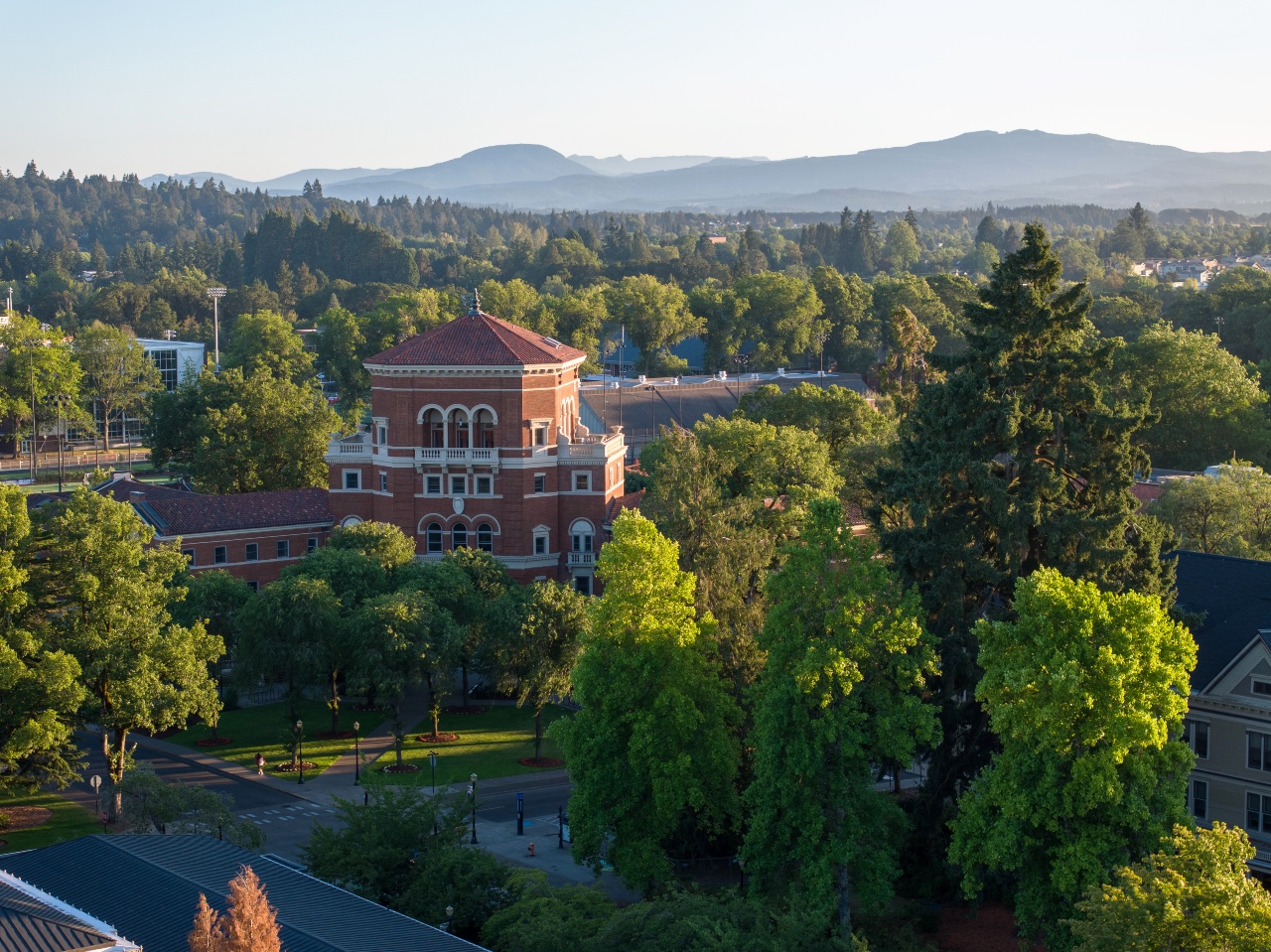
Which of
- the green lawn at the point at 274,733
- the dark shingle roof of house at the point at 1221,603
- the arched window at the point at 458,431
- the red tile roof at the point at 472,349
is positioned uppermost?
the red tile roof at the point at 472,349

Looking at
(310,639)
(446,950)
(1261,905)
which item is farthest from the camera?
(310,639)

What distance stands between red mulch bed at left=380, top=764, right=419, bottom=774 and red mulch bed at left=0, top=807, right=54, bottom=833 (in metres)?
12.1

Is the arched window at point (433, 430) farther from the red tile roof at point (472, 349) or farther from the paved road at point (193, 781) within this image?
the paved road at point (193, 781)

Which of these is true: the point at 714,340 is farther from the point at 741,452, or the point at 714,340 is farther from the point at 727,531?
the point at 727,531

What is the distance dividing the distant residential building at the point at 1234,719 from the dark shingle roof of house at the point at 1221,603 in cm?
4

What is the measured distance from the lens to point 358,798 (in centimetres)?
5575

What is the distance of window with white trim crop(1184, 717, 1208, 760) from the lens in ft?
155

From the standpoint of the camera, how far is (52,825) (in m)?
52.0

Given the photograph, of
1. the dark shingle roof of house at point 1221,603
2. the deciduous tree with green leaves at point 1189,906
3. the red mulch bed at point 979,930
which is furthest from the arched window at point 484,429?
the deciduous tree with green leaves at point 1189,906

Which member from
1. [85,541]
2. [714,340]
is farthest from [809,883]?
[714,340]

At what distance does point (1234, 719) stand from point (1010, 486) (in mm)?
9906

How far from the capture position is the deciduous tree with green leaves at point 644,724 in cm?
4475

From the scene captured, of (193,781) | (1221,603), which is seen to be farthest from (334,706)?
(1221,603)

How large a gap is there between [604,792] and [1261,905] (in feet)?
67.4
